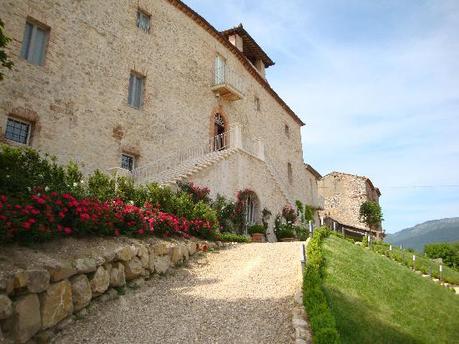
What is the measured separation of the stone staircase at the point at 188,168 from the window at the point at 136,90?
3.03 metres

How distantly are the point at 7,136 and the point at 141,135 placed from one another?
4.85 metres

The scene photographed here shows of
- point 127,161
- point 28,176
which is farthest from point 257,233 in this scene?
point 28,176

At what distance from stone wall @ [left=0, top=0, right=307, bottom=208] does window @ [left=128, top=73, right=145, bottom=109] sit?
0.75 feet

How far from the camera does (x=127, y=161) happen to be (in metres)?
13.6

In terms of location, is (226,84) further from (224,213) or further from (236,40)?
(224,213)

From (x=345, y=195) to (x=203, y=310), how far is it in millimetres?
36438

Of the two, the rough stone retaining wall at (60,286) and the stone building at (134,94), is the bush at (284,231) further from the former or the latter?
the rough stone retaining wall at (60,286)

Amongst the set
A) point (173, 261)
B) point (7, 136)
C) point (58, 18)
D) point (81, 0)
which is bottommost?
point (173, 261)

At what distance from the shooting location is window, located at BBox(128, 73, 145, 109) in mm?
14297

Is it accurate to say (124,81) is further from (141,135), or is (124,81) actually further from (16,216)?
(16,216)

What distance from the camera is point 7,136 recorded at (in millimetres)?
10109

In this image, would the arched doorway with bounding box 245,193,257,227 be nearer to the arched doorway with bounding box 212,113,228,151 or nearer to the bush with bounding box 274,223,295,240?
the bush with bounding box 274,223,295,240

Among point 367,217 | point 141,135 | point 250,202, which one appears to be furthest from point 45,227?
point 367,217

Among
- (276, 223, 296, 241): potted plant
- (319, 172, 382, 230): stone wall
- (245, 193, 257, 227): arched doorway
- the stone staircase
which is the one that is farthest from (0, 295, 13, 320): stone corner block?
(319, 172, 382, 230): stone wall
